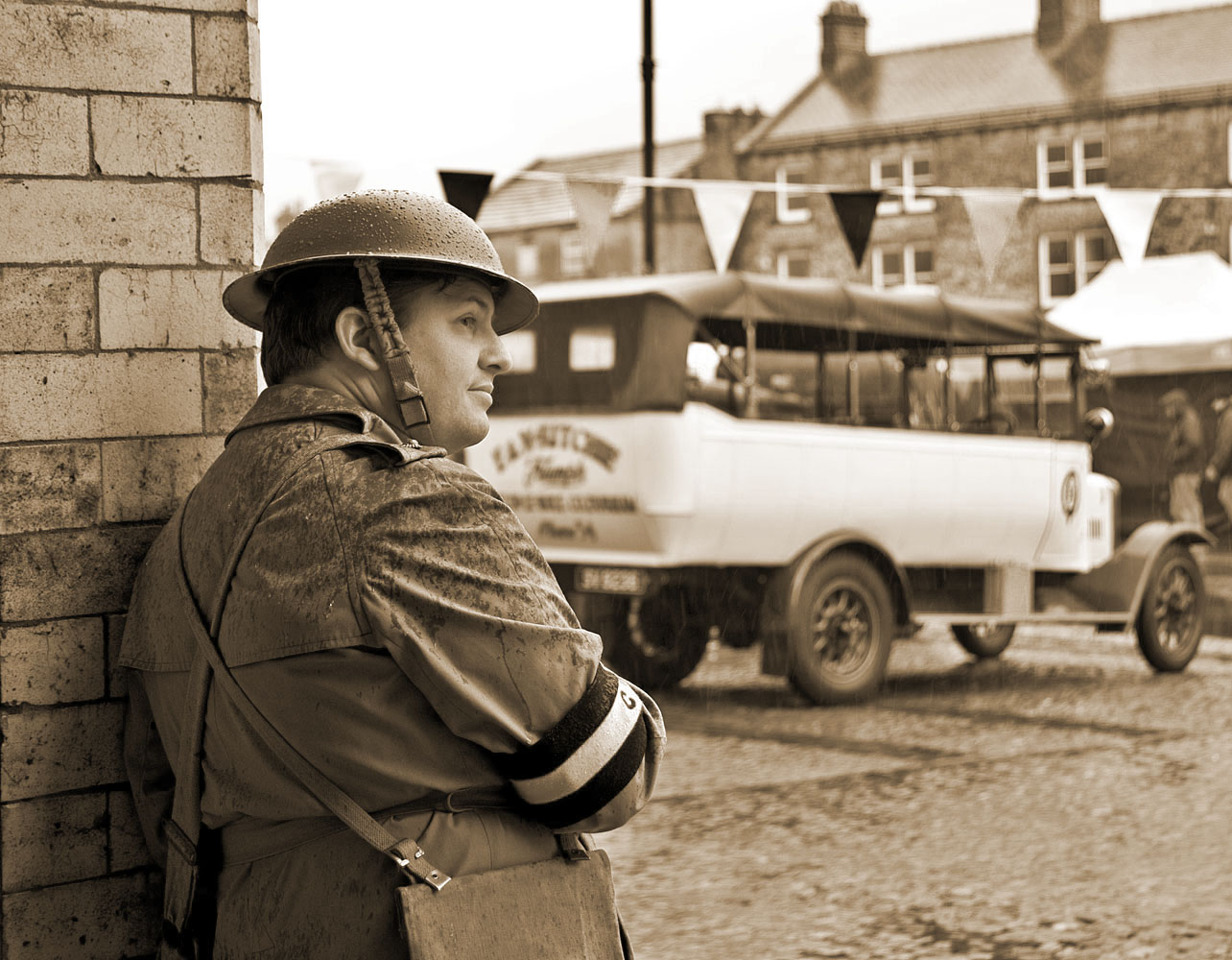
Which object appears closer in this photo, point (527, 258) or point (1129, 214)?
point (1129, 214)

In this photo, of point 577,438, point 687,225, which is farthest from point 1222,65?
point 577,438

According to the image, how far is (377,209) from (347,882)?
0.81m

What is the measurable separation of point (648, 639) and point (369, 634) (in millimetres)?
8581

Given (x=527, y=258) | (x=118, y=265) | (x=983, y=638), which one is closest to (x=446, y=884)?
(x=118, y=265)

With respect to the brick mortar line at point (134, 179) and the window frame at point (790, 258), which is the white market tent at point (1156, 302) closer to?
the brick mortar line at point (134, 179)

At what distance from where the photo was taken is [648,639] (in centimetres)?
1027

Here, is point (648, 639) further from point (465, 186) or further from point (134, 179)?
point (134, 179)

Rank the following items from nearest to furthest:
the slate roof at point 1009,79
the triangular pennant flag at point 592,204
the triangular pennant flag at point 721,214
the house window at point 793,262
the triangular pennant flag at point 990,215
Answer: the triangular pennant flag at point 721,214 < the triangular pennant flag at point 592,204 < the triangular pennant flag at point 990,215 < the slate roof at point 1009,79 < the house window at point 793,262

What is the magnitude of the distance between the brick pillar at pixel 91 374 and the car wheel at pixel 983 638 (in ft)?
32.3

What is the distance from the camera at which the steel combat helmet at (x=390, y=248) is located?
1.93 metres

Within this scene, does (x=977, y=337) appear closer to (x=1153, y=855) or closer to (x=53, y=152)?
(x=1153, y=855)

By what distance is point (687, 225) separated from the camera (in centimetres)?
4225

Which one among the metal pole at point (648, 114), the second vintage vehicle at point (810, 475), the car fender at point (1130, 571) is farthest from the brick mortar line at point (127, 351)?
the metal pole at point (648, 114)

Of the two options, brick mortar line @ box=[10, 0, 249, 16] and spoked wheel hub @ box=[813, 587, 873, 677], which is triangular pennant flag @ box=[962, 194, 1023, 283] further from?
brick mortar line @ box=[10, 0, 249, 16]
